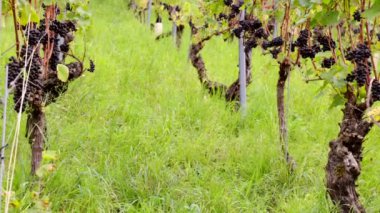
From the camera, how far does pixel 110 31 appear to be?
8.31m

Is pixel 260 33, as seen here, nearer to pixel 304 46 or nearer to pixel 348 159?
pixel 304 46

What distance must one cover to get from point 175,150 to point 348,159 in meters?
1.33

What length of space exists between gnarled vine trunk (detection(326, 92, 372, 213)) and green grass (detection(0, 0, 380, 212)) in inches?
4.9

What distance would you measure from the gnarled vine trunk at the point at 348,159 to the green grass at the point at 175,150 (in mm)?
124

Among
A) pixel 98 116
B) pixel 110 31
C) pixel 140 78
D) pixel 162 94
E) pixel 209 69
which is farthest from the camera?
pixel 110 31

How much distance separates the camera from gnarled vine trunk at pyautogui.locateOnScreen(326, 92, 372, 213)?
8.31ft

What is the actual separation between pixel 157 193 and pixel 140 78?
250 centimetres

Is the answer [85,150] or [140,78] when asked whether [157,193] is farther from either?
[140,78]

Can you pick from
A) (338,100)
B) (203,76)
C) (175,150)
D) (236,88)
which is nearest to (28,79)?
Result: (175,150)

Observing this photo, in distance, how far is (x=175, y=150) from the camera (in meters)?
3.49

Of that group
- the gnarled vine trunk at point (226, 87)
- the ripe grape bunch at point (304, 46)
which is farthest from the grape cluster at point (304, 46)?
the gnarled vine trunk at point (226, 87)

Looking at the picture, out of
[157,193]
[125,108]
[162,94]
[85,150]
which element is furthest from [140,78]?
[157,193]

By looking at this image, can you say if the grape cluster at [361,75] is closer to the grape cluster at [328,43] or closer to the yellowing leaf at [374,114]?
the yellowing leaf at [374,114]

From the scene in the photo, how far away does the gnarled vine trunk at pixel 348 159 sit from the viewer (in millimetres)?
2533
